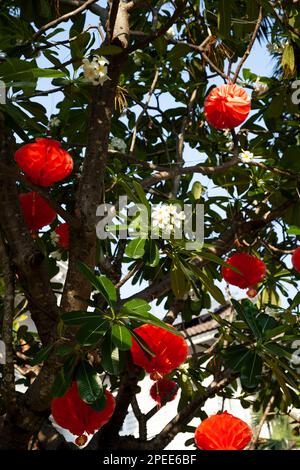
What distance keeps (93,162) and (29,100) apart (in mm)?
493

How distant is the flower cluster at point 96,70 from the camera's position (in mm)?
2021

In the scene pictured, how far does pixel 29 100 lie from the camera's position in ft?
7.66

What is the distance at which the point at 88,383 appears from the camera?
1.66m

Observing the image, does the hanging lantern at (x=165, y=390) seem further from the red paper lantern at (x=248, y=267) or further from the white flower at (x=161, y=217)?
the white flower at (x=161, y=217)

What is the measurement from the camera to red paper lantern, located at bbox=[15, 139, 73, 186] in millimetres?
1818

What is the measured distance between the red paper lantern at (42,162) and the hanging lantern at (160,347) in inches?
19.8

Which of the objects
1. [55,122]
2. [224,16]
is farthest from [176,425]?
[224,16]

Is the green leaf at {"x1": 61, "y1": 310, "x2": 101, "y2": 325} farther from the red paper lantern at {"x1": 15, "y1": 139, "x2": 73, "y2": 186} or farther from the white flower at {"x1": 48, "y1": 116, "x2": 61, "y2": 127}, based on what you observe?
the white flower at {"x1": 48, "y1": 116, "x2": 61, "y2": 127}

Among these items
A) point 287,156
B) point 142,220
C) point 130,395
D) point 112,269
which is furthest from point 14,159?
point 287,156

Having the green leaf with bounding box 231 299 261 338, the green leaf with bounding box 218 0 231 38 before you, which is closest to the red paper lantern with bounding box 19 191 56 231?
the green leaf with bounding box 231 299 261 338

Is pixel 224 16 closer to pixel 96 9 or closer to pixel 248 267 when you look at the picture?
pixel 96 9

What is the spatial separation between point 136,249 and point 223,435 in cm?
60

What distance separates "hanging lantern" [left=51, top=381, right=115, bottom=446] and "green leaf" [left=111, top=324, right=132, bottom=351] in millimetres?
262
